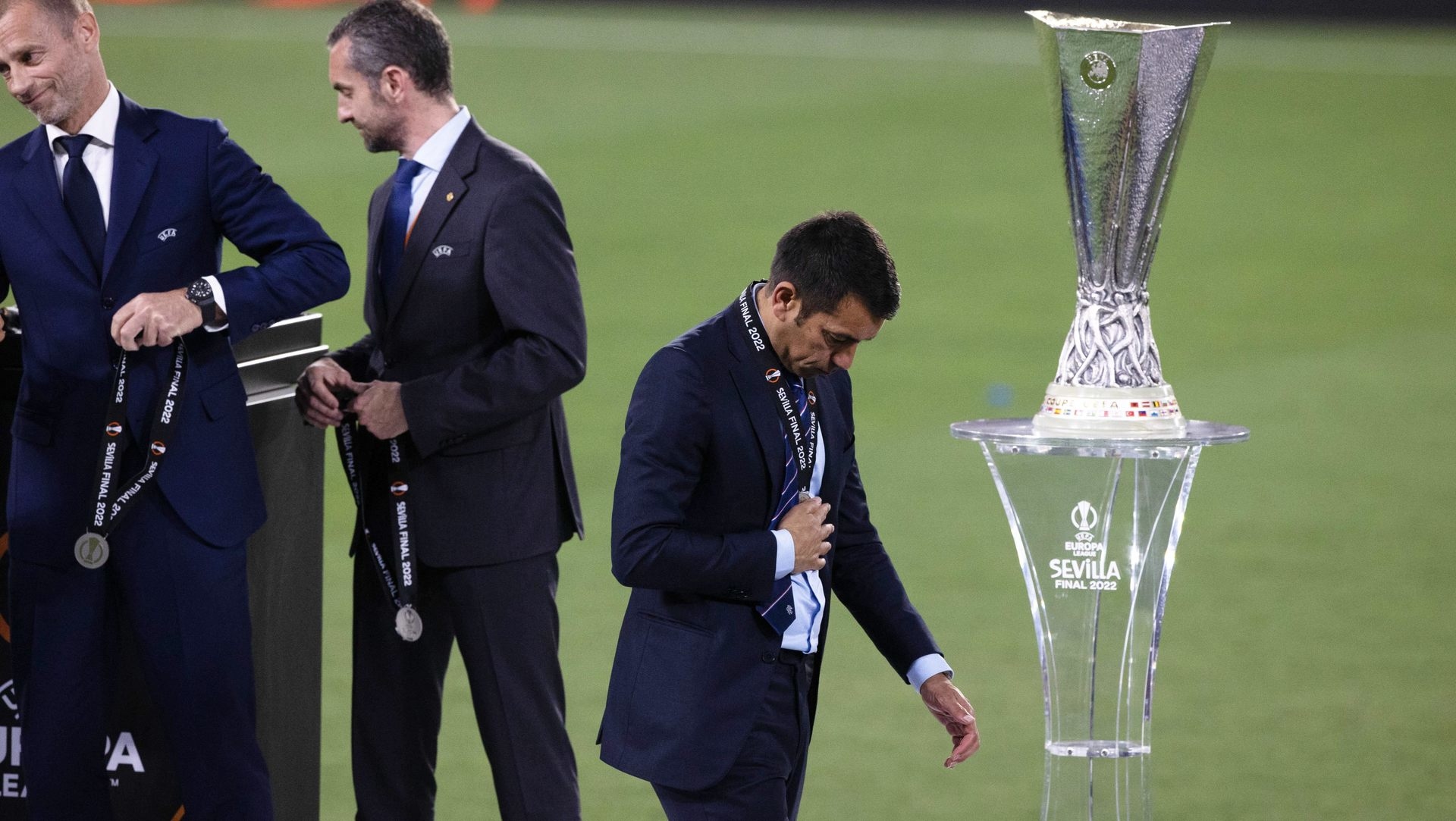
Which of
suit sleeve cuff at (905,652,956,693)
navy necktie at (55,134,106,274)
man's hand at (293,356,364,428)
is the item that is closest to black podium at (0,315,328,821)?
man's hand at (293,356,364,428)

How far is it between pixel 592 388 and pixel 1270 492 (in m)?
3.40

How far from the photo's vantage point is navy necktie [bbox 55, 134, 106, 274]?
3.77 metres

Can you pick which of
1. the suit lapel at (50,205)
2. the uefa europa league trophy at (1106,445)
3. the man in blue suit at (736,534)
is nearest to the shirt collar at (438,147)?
the suit lapel at (50,205)

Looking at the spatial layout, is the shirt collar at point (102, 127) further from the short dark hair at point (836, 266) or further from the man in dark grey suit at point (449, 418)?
the short dark hair at point (836, 266)

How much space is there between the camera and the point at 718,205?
14.7 metres

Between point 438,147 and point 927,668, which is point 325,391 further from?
point 927,668

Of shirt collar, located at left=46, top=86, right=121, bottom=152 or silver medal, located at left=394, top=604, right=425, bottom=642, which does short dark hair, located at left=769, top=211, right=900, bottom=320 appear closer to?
silver medal, located at left=394, top=604, right=425, bottom=642

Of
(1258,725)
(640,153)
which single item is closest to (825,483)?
(1258,725)

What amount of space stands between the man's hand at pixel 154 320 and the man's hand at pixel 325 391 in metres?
0.51

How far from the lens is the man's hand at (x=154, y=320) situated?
3578 millimetres

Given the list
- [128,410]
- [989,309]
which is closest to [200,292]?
[128,410]

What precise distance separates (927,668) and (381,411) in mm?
1313

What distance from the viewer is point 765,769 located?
340 centimetres

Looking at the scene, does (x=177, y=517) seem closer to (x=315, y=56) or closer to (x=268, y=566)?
(x=268, y=566)
